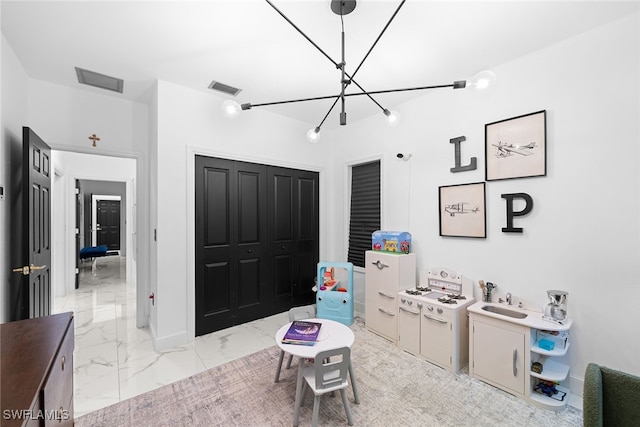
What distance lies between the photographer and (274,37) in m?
2.06

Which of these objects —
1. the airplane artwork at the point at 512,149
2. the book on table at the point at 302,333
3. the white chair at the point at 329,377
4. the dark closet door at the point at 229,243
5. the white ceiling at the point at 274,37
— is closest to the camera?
the white chair at the point at 329,377

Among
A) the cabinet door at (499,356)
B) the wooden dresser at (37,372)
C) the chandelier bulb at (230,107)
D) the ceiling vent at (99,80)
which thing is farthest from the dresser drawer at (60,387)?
the cabinet door at (499,356)

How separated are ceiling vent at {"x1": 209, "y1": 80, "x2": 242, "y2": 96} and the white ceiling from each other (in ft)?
0.35

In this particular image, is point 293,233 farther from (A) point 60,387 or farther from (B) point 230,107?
(A) point 60,387

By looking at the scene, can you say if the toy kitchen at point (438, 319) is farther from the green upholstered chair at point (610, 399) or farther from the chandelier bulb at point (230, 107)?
the chandelier bulb at point (230, 107)

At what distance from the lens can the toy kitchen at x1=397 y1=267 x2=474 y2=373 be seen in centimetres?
236

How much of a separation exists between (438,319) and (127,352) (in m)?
3.06

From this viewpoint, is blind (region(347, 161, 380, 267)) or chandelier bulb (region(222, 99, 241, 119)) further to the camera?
blind (region(347, 161, 380, 267))

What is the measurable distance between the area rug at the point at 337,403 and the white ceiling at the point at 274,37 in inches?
109

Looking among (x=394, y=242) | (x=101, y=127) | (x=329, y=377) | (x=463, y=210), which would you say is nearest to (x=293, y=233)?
(x=394, y=242)

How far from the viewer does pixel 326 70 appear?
Result: 8.35 ft

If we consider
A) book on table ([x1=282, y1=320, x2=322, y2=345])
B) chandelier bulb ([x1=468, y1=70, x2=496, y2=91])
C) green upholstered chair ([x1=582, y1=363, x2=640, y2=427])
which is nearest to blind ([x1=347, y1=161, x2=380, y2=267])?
book on table ([x1=282, y1=320, x2=322, y2=345])

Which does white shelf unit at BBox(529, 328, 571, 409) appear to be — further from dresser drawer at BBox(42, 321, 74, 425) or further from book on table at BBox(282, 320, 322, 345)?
dresser drawer at BBox(42, 321, 74, 425)

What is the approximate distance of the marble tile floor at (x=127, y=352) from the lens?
6.97ft
